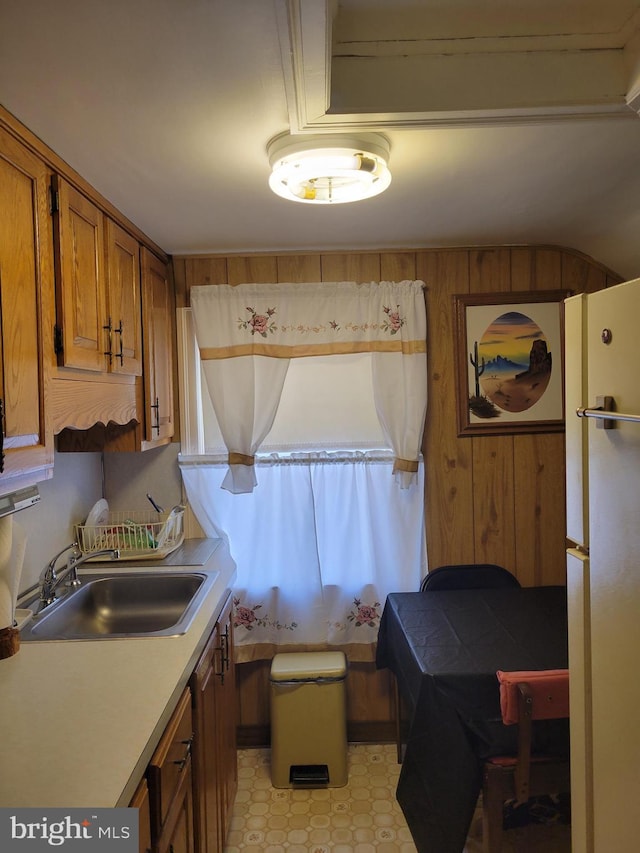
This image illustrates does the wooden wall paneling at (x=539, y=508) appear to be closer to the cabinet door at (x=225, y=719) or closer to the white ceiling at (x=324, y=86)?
the white ceiling at (x=324, y=86)

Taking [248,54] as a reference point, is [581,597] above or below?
below

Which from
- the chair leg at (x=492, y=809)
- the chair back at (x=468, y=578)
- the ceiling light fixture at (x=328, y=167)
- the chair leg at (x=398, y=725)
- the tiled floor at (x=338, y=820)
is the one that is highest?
the ceiling light fixture at (x=328, y=167)

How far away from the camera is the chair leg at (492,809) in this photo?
1848mm

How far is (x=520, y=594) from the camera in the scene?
2.61 meters

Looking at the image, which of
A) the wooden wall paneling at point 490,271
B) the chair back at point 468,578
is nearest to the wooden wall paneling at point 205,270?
the wooden wall paneling at point 490,271

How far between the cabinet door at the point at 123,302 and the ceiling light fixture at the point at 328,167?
66 cm

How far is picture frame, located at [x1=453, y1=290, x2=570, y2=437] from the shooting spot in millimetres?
2799

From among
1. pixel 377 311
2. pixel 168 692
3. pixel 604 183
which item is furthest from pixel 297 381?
pixel 168 692

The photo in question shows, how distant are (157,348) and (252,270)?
0.61 meters

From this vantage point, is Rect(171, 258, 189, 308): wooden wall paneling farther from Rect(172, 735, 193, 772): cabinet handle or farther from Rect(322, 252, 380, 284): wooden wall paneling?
Rect(172, 735, 193, 772): cabinet handle

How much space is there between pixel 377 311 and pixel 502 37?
1.47 meters

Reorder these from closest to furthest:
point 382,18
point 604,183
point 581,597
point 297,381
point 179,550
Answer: point 382,18 → point 581,597 → point 604,183 → point 179,550 → point 297,381

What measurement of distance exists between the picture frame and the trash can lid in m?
1.20

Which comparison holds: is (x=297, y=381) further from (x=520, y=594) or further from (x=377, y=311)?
(x=520, y=594)
